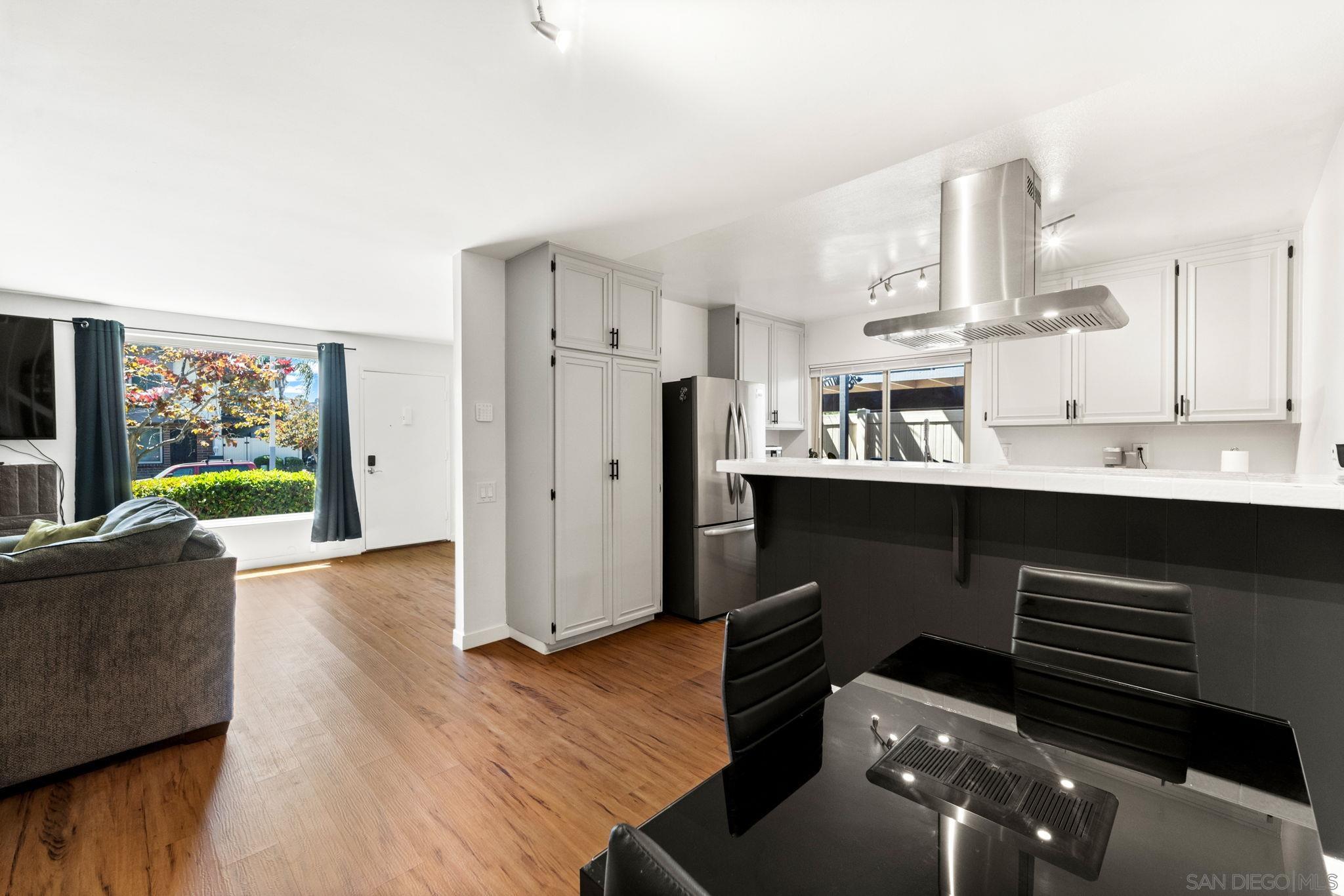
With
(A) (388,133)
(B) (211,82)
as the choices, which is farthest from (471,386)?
(B) (211,82)

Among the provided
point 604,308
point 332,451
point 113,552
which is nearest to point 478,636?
point 113,552

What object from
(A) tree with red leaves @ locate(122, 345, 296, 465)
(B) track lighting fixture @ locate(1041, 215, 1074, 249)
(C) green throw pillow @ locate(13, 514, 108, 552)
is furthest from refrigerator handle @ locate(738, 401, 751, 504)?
(A) tree with red leaves @ locate(122, 345, 296, 465)

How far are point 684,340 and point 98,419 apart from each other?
4849 millimetres

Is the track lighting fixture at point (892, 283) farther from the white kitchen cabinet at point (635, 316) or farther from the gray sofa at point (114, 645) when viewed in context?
the gray sofa at point (114, 645)

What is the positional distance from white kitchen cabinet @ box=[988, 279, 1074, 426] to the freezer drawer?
202cm

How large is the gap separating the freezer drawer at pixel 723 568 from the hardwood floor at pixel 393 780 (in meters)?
0.50

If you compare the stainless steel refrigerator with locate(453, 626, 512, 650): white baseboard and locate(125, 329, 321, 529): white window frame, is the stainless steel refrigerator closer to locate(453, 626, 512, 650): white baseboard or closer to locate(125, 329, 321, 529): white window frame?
locate(453, 626, 512, 650): white baseboard

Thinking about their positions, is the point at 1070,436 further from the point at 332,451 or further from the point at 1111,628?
the point at 332,451

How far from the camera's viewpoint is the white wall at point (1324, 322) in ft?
7.29

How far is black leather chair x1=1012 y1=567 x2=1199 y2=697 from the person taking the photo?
1379 millimetres

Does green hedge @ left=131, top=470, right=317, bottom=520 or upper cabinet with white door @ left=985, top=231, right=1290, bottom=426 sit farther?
green hedge @ left=131, top=470, right=317, bottom=520

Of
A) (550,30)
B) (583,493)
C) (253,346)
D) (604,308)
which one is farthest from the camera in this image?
(253,346)

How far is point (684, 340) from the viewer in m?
4.95

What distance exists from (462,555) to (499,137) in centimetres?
237
